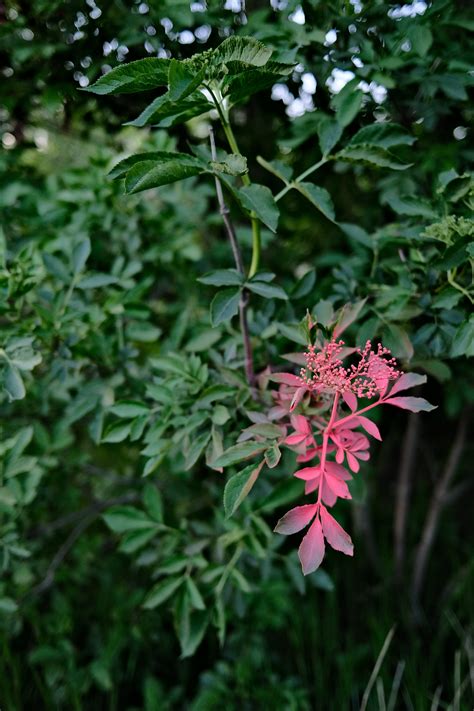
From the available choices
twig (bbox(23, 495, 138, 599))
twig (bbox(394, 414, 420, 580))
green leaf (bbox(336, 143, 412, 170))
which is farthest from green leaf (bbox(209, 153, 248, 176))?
twig (bbox(394, 414, 420, 580))

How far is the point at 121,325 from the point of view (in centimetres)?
138

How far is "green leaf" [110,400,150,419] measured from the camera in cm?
120

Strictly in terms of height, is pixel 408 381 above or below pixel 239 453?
above

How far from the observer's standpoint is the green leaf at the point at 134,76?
2.81 ft

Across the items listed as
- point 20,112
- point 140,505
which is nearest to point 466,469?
point 140,505

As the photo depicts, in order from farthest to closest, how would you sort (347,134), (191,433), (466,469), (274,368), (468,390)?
(466,469)
(468,390)
(347,134)
(274,368)
(191,433)

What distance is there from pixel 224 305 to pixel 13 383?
15.1 inches

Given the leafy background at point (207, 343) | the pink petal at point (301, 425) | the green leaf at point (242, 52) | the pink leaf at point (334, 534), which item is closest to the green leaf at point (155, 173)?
the green leaf at point (242, 52)

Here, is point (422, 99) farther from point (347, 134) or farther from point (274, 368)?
point (274, 368)

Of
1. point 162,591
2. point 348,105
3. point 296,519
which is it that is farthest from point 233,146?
point 162,591

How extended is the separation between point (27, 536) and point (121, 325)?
625 mm

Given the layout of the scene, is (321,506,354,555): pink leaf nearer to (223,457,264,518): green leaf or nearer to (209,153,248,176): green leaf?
(223,457,264,518): green leaf

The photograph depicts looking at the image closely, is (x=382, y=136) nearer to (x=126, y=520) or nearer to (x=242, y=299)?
(x=242, y=299)

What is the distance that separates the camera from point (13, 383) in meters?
1.10
